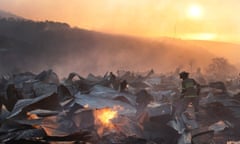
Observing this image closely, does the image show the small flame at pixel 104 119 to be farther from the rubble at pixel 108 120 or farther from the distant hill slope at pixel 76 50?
the distant hill slope at pixel 76 50

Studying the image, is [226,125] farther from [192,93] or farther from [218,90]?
[218,90]

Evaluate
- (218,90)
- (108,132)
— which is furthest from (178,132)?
(218,90)

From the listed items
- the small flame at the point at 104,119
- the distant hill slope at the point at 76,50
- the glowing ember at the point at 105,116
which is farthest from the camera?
the distant hill slope at the point at 76,50

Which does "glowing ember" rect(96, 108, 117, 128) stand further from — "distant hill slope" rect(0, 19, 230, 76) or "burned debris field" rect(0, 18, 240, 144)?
"distant hill slope" rect(0, 19, 230, 76)

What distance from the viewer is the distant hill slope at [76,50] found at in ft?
154

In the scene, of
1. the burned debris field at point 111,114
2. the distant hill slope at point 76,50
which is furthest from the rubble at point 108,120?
the distant hill slope at point 76,50

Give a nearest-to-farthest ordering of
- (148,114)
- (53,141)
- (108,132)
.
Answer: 1. (53,141)
2. (108,132)
3. (148,114)

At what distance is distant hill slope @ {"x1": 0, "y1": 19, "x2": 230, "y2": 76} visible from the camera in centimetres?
4700

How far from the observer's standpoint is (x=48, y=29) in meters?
56.8

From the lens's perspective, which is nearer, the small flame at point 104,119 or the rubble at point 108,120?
the rubble at point 108,120

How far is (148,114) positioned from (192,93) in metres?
1.88

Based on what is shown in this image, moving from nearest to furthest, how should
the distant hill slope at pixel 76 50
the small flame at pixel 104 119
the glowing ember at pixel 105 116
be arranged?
the small flame at pixel 104 119 < the glowing ember at pixel 105 116 < the distant hill slope at pixel 76 50

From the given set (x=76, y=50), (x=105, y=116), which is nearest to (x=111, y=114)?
(x=105, y=116)

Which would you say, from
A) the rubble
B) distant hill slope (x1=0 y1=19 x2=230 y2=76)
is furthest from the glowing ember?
distant hill slope (x1=0 y1=19 x2=230 y2=76)
